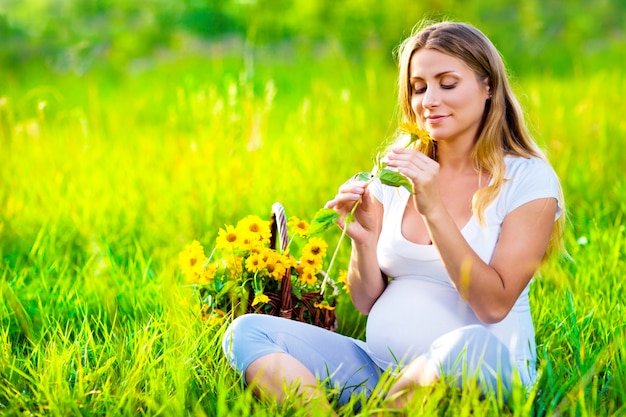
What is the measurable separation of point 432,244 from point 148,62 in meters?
8.25

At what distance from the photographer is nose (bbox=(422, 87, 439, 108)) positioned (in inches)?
86.7

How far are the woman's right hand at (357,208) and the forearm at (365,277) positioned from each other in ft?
0.13

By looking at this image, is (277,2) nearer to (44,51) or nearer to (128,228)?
(44,51)

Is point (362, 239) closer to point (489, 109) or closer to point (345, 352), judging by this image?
point (345, 352)

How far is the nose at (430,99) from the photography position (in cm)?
220

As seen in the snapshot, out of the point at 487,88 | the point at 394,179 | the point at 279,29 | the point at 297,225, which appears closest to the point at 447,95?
the point at 487,88

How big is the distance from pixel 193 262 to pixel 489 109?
1050mm

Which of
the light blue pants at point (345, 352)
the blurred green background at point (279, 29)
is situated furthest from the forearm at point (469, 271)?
the blurred green background at point (279, 29)

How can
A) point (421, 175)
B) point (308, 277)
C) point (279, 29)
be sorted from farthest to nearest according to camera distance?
point (279, 29), point (308, 277), point (421, 175)

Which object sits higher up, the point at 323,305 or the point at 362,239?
the point at 362,239

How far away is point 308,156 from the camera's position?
4270 millimetres

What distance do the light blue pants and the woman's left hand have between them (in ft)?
1.04

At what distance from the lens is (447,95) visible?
221 cm

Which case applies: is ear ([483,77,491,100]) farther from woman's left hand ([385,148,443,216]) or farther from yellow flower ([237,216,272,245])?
yellow flower ([237,216,272,245])
